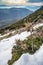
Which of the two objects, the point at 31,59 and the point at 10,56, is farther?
the point at 10,56

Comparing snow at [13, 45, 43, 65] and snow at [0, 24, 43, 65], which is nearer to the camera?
snow at [13, 45, 43, 65]

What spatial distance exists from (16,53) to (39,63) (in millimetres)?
2264

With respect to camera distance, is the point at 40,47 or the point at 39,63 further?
the point at 40,47

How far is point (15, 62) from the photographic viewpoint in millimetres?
11406

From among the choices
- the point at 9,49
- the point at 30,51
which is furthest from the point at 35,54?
the point at 9,49

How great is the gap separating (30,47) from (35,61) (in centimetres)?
181

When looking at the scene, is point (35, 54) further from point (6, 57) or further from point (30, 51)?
point (6, 57)

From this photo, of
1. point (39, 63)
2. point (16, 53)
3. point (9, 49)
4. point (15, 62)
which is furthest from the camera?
point (9, 49)

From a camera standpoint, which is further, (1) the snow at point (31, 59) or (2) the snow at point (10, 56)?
(2) the snow at point (10, 56)

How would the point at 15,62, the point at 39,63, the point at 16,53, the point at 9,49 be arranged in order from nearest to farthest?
the point at 39,63 → the point at 15,62 → the point at 16,53 → the point at 9,49

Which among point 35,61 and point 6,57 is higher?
point 35,61

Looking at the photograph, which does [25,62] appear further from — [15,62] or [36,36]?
[36,36]

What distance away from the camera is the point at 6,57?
12438mm

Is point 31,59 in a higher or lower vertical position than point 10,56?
higher
